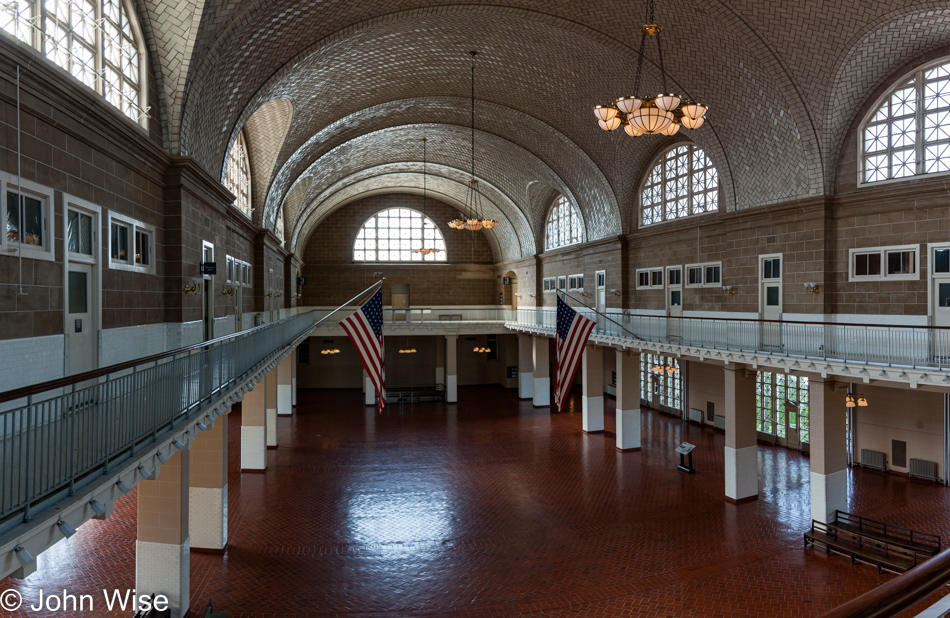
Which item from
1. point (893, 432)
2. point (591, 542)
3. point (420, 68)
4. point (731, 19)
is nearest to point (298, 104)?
point (420, 68)

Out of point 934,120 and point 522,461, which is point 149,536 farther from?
point 934,120

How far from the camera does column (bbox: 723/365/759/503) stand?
15219 millimetres

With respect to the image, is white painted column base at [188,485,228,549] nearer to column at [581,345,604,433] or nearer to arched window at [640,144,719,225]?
column at [581,345,604,433]

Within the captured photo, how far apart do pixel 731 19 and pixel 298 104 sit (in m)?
12.4

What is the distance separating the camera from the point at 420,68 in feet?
68.3

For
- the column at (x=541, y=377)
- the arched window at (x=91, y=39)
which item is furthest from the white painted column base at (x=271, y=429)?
the arched window at (x=91, y=39)

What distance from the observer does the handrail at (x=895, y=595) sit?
1683 mm

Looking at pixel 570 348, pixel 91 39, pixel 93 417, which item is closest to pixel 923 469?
pixel 570 348

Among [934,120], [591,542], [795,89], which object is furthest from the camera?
[795,89]

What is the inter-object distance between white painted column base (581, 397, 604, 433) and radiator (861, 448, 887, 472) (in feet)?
28.1

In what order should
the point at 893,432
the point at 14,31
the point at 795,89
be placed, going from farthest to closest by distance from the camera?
the point at 893,432 < the point at 795,89 < the point at 14,31

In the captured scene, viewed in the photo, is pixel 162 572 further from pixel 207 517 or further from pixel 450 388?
pixel 450 388

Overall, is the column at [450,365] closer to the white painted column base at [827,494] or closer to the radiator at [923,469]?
the radiator at [923,469]

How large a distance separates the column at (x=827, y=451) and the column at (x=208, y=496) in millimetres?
12298
